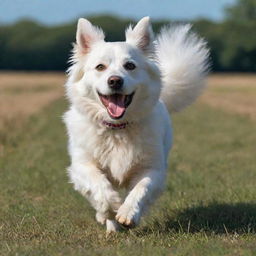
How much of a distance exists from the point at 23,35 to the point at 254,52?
1982 inches

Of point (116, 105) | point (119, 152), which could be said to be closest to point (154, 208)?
point (119, 152)

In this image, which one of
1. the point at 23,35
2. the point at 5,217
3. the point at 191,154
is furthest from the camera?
the point at 23,35

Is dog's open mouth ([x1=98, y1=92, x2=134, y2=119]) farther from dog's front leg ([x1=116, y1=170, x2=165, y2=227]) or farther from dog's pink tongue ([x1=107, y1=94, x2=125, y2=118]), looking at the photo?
dog's front leg ([x1=116, y1=170, x2=165, y2=227])

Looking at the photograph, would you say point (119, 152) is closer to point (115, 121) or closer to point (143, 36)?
point (115, 121)

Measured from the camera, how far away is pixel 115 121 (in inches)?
247

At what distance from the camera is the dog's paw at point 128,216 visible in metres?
5.63

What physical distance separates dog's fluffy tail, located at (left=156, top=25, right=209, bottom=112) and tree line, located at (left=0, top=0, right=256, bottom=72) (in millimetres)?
56421

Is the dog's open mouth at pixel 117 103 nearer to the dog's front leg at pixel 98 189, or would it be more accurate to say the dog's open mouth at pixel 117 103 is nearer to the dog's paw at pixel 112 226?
the dog's front leg at pixel 98 189

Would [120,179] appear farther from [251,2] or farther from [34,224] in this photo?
[251,2]

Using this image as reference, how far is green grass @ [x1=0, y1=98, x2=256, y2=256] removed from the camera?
17.0 feet

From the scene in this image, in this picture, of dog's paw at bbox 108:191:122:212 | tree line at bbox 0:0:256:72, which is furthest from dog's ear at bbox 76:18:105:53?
tree line at bbox 0:0:256:72

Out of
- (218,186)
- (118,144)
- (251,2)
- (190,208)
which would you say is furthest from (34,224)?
(251,2)

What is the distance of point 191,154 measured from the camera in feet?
41.3

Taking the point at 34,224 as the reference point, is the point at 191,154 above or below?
below
